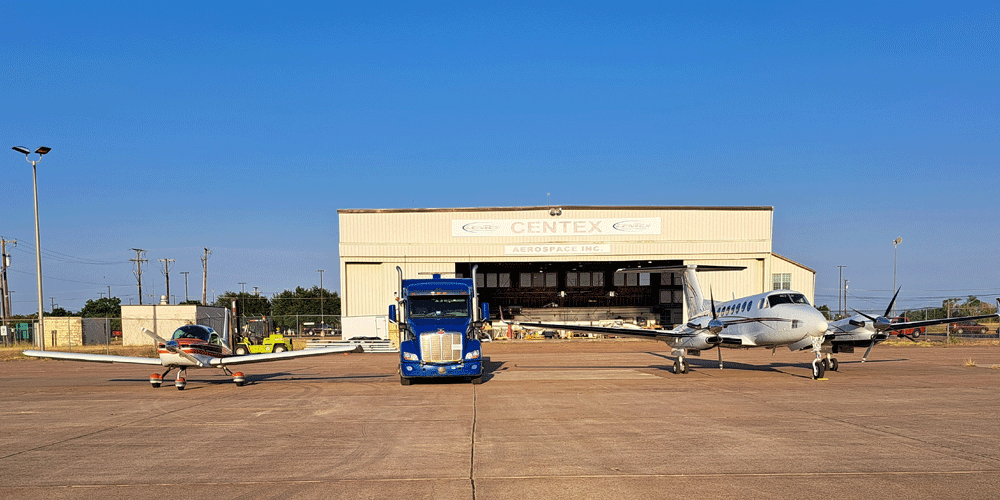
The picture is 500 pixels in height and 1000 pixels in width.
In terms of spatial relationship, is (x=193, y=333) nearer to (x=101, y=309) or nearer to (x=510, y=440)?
(x=510, y=440)

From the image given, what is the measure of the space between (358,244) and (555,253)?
15.7 m

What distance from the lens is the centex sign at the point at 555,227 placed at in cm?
5369

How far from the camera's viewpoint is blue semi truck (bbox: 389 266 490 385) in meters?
19.6

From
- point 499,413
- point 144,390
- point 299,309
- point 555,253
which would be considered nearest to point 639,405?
point 499,413

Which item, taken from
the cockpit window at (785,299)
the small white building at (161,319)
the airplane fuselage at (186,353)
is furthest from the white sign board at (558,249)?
the airplane fuselage at (186,353)

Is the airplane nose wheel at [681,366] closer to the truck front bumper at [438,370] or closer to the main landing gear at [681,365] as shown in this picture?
the main landing gear at [681,365]

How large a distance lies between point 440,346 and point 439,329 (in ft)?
1.61

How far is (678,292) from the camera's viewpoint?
7025 cm

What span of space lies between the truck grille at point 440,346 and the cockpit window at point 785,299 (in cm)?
1054

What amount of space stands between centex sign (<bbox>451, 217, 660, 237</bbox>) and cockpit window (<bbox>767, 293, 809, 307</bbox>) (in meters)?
31.3

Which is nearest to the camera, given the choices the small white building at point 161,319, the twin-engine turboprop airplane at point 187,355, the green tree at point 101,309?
the twin-engine turboprop airplane at point 187,355

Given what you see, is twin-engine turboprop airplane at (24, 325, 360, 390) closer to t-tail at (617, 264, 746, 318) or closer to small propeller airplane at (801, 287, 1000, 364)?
t-tail at (617, 264, 746, 318)

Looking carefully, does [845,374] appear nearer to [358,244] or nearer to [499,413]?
[499,413]

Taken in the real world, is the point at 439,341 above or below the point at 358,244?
below
